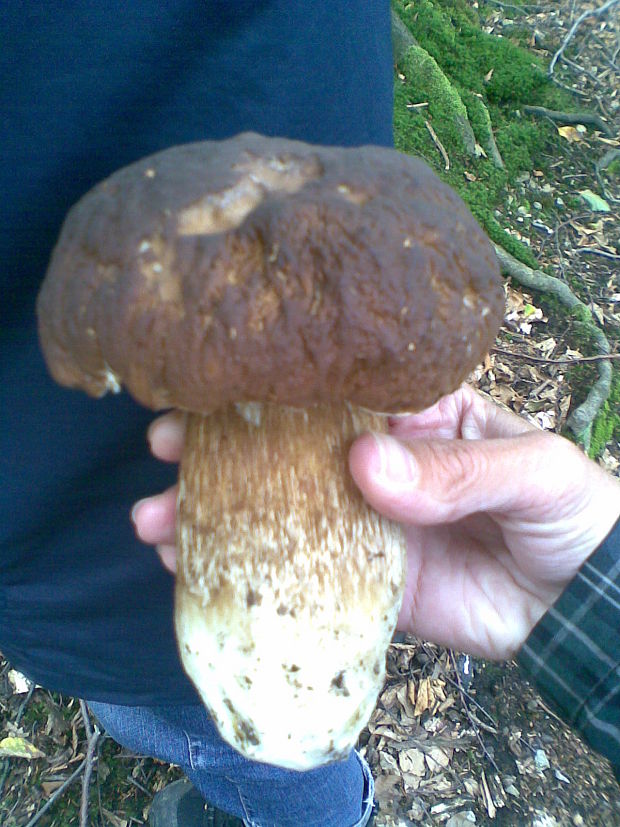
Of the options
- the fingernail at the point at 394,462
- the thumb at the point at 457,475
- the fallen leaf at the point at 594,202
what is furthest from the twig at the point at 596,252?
the fingernail at the point at 394,462

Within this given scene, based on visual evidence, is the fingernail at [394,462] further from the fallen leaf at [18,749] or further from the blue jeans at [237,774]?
the fallen leaf at [18,749]

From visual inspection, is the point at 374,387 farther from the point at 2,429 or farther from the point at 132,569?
the point at 132,569

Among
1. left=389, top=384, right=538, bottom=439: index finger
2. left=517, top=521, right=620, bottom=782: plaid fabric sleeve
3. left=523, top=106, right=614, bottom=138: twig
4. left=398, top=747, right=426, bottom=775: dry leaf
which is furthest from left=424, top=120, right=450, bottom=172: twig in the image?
left=398, top=747, right=426, bottom=775: dry leaf

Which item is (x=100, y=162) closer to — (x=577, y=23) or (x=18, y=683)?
(x=18, y=683)

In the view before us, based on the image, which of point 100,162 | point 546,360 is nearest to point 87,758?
point 100,162

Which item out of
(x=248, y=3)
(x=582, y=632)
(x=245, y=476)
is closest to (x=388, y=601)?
(x=245, y=476)

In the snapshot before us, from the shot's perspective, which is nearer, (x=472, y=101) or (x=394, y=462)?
(x=394, y=462)
